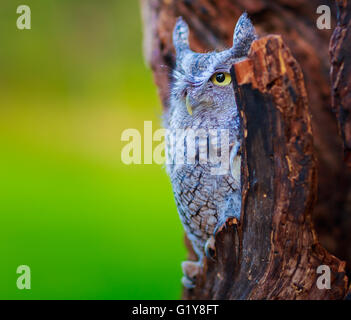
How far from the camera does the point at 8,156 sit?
2834 mm

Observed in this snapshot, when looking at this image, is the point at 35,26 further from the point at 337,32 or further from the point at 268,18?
the point at 337,32

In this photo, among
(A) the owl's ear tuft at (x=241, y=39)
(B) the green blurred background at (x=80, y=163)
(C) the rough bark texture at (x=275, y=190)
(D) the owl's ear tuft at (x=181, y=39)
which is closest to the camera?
(C) the rough bark texture at (x=275, y=190)

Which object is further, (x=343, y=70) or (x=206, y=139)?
(x=206, y=139)

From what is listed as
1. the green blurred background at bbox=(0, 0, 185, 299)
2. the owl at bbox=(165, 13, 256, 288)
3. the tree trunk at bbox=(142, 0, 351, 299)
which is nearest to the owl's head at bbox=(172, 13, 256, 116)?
the owl at bbox=(165, 13, 256, 288)

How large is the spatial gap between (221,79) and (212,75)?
3cm

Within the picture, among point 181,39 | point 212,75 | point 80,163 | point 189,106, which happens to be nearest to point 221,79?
point 212,75

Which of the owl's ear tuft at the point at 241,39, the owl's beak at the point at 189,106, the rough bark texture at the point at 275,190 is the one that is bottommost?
the rough bark texture at the point at 275,190

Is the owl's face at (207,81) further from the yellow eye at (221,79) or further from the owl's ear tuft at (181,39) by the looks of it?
the owl's ear tuft at (181,39)

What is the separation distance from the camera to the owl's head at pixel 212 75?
1.01 metres

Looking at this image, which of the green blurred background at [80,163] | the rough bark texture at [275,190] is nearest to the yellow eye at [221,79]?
the rough bark texture at [275,190]

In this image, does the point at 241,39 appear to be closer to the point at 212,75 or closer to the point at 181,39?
the point at 212,75

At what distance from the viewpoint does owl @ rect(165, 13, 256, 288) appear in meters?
1.01

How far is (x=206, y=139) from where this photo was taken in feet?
3.49

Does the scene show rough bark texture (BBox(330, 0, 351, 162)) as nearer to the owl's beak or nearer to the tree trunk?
the tree trunk
